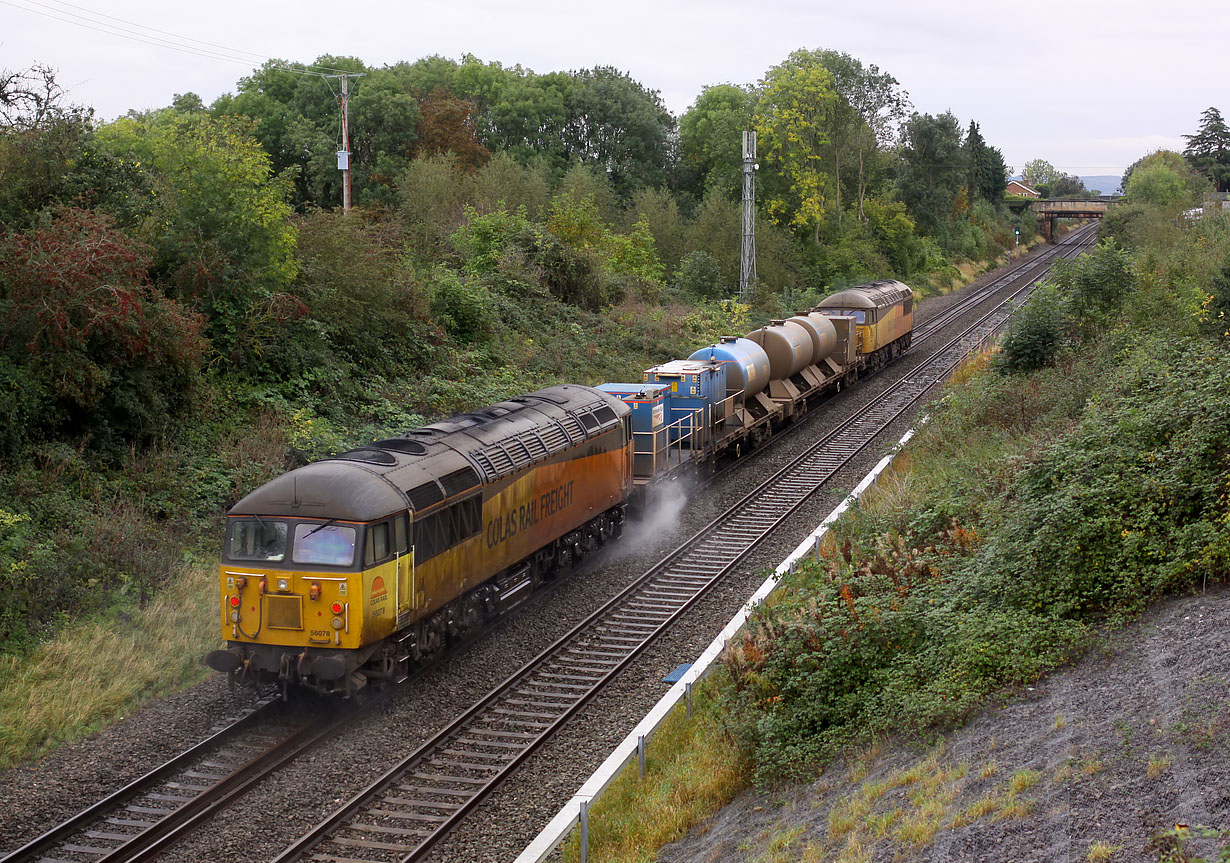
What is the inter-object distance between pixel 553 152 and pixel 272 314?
4591cm

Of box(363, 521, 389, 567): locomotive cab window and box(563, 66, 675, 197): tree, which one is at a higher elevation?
box(563, 66, 675, 197): tree

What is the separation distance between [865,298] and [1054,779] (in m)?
32.7

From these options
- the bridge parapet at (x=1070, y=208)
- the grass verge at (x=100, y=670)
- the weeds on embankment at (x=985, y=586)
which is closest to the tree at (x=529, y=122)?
the grass verge at (x=100, y=670)

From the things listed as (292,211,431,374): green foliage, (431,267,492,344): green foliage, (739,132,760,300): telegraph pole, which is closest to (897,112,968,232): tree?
(739,132,760,300): telegraph pole

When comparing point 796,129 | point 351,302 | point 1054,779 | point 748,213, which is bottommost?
point 1054,779

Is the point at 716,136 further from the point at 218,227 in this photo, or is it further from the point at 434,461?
the point at 434,461

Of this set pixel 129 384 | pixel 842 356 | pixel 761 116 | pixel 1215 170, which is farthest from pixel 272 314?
pixel 1215 170

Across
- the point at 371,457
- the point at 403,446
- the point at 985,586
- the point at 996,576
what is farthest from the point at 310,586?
the point at 996,576

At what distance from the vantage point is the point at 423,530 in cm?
1391

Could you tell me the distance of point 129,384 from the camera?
62.8 ft

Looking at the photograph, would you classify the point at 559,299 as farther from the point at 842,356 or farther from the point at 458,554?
the point at 458,554

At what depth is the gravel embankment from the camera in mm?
10672

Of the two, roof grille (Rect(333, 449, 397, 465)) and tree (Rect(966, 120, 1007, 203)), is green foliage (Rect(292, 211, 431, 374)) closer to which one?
roof grille (Rect(333, 449, 397, 465))

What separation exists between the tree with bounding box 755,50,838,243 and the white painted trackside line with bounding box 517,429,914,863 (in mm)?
42875
